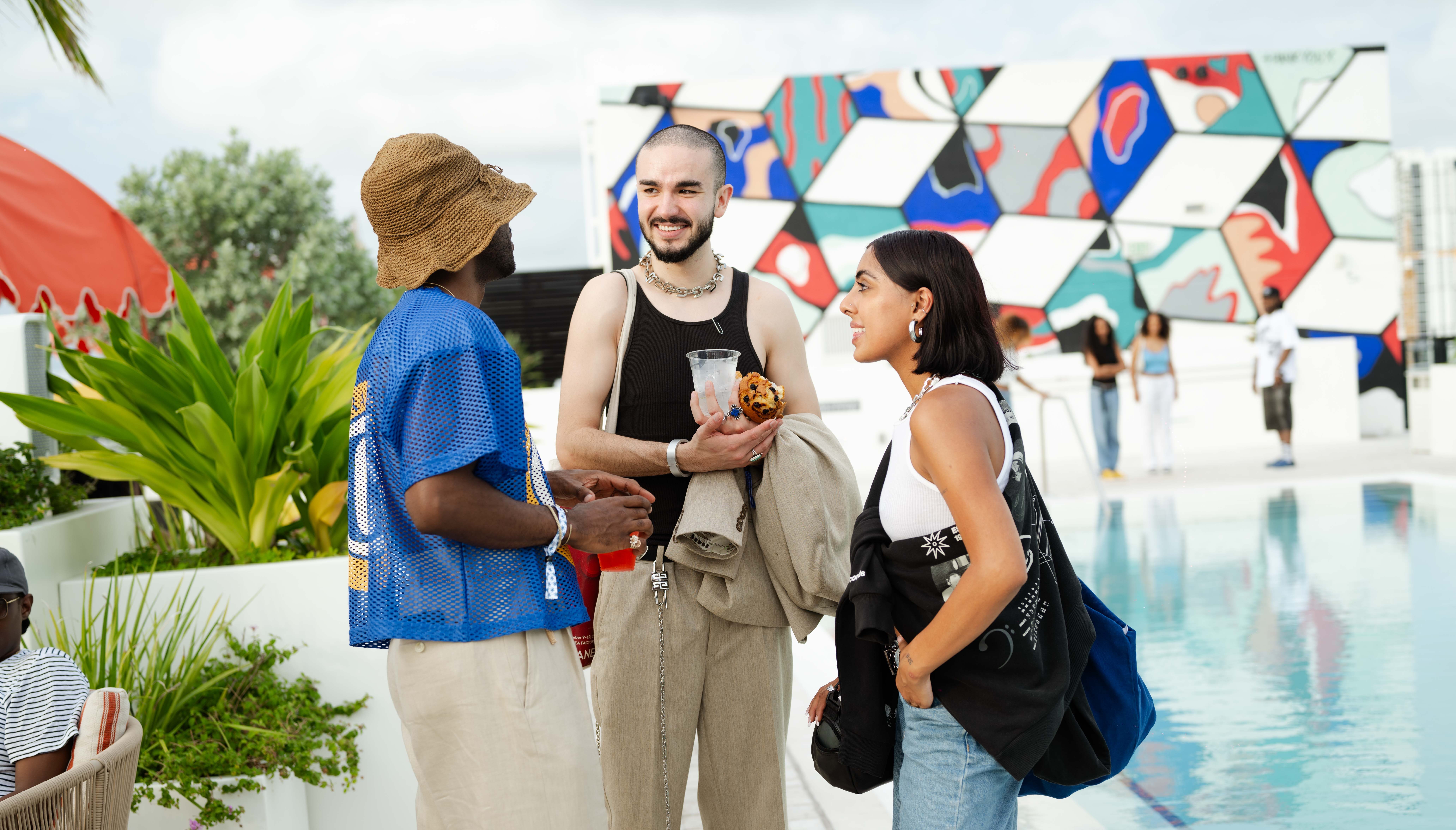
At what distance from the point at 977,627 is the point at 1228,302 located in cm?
1789

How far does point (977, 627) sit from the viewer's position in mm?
1536

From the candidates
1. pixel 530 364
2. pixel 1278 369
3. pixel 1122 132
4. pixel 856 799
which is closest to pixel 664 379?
pixel 856 799

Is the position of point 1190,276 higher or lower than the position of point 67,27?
higher

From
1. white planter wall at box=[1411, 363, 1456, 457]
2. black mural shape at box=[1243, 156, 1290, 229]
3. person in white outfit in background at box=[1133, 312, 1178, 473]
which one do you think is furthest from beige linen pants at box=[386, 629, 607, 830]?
black mural shape at box=[1243, 156, 1290, 229]

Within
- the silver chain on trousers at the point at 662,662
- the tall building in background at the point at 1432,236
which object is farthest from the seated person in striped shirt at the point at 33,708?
the tall building in background at the point at 1432,236

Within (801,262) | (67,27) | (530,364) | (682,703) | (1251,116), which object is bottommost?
(682,703)

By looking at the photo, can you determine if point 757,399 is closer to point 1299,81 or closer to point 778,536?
point 778,536

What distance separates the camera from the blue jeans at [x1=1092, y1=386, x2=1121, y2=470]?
40.0ft

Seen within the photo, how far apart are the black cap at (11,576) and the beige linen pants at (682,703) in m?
1.10

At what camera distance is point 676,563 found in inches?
85.9

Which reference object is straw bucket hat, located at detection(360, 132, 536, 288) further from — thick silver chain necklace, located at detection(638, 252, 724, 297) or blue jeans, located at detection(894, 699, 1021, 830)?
blue jeans, located at detection(894, 699, 1021, 830)

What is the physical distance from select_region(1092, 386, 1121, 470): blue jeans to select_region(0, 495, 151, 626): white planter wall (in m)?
10.7

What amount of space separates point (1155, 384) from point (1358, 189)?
797 cm

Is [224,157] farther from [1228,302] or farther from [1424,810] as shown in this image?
[1424,810]
